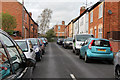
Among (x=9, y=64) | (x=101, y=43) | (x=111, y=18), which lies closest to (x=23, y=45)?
(x=101, y=43)

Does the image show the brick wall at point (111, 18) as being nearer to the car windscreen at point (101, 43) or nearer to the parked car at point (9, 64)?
the car windscreen at point (101, 43)

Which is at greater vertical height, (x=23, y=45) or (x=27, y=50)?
(x=23, y=45)

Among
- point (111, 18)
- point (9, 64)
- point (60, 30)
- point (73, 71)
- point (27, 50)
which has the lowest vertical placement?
point (73, 71)

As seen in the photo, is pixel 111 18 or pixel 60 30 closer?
pixel 111 18

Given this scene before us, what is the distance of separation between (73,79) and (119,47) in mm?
11903

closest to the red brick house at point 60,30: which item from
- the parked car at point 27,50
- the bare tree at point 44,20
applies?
the bare tree at point 44,20

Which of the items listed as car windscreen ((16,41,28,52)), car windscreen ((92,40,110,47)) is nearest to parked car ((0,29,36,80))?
car windscreen ((16,41,28,52))

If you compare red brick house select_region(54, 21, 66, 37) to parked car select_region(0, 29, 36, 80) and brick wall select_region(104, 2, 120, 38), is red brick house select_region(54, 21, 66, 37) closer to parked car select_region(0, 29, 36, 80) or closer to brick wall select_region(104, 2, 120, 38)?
brick wall select_region(104, 2, 120, 38)

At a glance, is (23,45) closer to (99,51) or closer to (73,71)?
(73,71)

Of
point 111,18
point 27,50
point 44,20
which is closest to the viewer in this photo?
point 27,50

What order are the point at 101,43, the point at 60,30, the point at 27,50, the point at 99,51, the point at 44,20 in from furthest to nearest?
the point at 60,30 → the point at 44,20 → the point at 101,43 → the point at 99,51 → the point at 27,50

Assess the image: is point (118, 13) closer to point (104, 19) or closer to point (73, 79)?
point (104, 19)

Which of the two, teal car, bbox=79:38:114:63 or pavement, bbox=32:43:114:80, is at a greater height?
teal car, bbox=79:38:114:63

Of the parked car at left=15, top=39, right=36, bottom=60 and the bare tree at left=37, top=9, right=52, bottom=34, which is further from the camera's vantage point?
the bare tree at left=37, top=9, right=52, bottom=34
